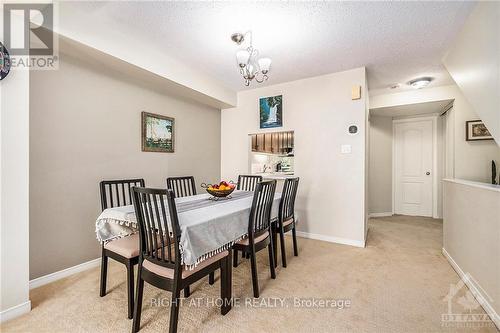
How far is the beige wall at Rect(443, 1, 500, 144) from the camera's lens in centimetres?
168

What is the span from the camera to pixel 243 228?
1.91 metres

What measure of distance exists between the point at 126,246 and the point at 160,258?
44cm

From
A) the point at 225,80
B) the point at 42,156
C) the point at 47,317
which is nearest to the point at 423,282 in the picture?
the point at 47,317

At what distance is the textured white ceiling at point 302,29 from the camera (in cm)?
193

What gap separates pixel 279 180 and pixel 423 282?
7.38 ft

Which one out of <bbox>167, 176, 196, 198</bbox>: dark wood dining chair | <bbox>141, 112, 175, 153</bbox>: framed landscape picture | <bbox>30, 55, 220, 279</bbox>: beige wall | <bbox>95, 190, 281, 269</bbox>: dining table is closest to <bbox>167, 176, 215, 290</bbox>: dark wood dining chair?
<bbox>167, 176, 196, 198</bbox>: dark wood dining chair

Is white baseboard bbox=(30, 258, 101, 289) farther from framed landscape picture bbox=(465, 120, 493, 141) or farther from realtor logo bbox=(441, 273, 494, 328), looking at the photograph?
framed landscape picture bbox=(465, 120, 493, 141)

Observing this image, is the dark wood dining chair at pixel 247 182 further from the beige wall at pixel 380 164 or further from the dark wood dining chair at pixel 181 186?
the beige wall at pixel 380 164

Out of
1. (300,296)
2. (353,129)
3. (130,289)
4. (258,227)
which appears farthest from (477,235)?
(130,289)

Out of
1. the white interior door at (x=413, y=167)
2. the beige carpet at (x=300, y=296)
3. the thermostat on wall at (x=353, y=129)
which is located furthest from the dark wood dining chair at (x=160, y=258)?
the white interior door at (x=413, y=167)

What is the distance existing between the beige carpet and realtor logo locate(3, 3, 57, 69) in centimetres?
185

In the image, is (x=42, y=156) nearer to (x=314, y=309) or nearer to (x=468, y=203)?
(x=314, y=309)

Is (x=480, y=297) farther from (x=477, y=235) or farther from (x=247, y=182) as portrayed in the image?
(x=247, y=182)

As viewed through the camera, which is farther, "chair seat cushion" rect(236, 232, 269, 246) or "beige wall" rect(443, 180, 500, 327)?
"chair seat cushion" rect(236, 232, 269, 246)
